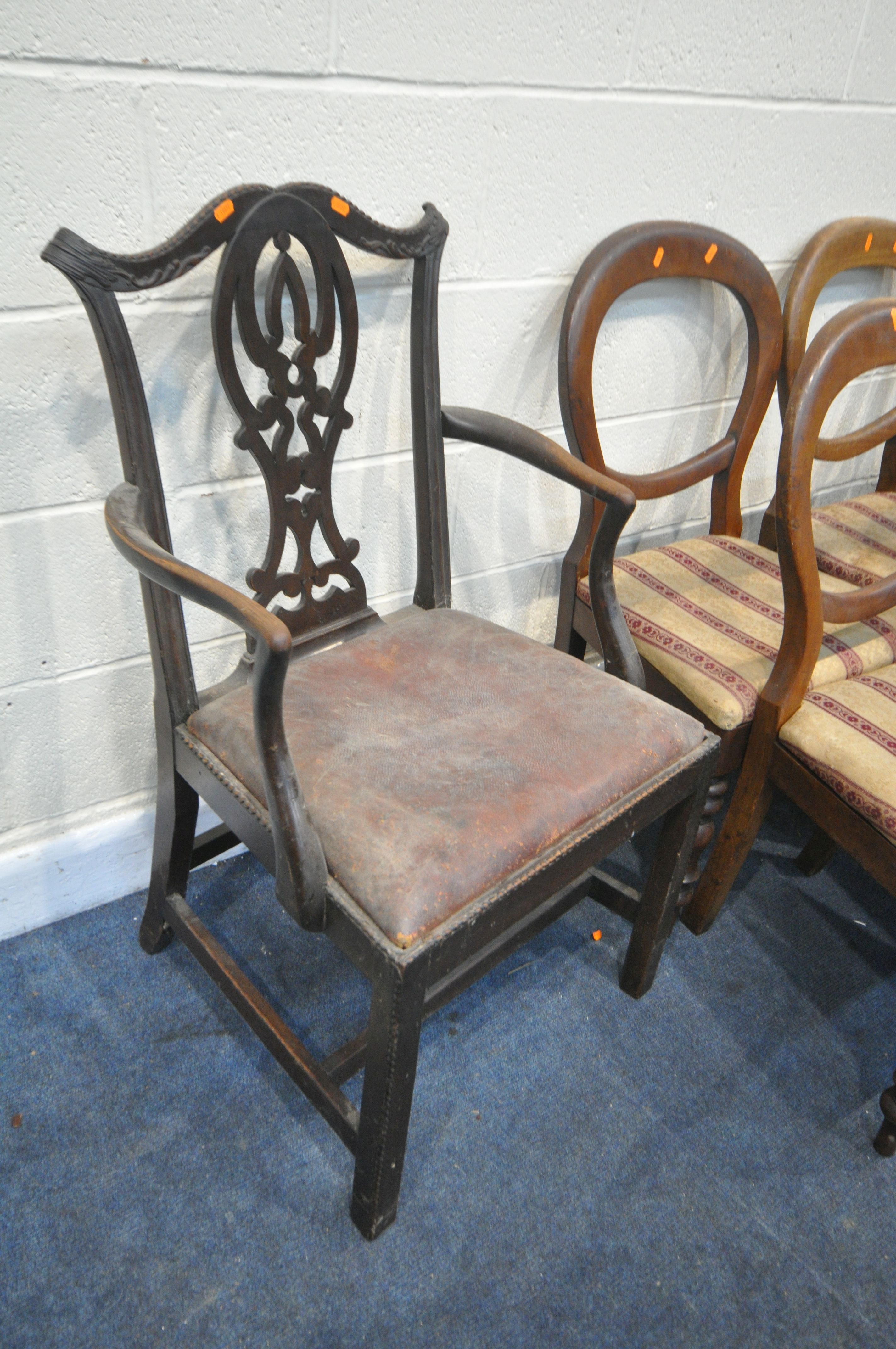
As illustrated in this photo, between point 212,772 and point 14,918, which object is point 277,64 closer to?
point 212,772

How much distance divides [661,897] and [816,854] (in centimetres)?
48

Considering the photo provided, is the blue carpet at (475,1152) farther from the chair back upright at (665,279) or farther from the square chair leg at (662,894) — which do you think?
the chair back upright at (665,279)

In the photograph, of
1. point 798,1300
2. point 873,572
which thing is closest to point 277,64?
point 873,572

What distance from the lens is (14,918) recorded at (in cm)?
132

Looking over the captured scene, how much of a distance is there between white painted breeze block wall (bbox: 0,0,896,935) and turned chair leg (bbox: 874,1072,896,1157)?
2.99 feet

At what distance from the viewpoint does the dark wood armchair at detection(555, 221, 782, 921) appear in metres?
1.26

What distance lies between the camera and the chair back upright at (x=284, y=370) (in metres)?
0.89

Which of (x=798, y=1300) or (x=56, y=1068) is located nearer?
(x=798, y=1300)

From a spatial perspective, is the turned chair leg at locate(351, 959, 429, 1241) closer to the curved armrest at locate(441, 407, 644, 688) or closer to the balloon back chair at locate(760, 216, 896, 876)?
the curved armrest at locate(441, 407, 644, 688)

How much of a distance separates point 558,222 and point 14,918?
132cm

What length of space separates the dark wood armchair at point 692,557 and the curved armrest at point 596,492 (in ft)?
0.07

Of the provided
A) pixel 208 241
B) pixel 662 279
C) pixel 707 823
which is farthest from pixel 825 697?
pixel 208 241

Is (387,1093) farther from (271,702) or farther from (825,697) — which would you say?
(825,697)

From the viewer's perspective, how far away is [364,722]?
1.00m
